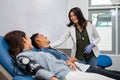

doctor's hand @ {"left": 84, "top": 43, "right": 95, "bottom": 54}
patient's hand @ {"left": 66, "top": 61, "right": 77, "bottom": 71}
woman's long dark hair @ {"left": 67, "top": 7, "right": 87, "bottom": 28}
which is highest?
woman's long dark hair @ {"left": 67, "top": 7, "right": 87, "bottom": 28}

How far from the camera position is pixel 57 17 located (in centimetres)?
363

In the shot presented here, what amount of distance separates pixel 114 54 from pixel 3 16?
2.05m

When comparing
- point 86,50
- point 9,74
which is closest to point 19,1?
point 86,50

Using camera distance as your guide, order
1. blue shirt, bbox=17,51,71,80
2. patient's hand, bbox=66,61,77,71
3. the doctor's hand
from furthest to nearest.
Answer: the doctor's hand → patient's hand, bbox=66,61,77,71 → blue shirt, bbox=17,51,71,80

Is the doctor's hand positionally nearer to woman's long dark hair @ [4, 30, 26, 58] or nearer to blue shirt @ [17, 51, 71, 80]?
blue shirt @ [17, 51, 71, 80]

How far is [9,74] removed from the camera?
1822 millimetres

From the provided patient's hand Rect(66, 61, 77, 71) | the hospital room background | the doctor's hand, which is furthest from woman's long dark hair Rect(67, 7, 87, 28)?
the hospital room background

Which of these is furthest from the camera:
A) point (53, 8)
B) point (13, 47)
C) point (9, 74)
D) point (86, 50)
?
point (53, 8)

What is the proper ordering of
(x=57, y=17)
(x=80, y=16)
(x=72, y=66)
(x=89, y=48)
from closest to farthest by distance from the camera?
1. (x=72, y=66)
2. (x=89, y=48)
3. (x=80, y=16)
4. (x=57, y=17)

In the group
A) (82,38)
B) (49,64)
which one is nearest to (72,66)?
(49,64)

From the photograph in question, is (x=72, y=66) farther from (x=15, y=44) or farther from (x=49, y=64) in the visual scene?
(x=15, y=44)

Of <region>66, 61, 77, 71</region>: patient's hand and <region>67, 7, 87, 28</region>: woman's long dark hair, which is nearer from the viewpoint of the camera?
<region>66, 61, 77, 71</region>: patient's hand

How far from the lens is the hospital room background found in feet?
12.0

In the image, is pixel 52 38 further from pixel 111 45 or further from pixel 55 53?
pixel 55 53
